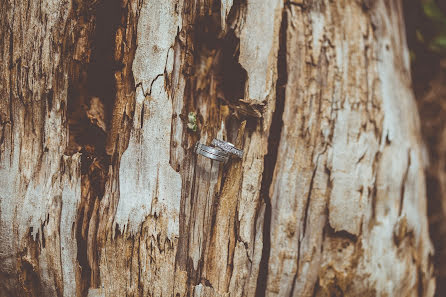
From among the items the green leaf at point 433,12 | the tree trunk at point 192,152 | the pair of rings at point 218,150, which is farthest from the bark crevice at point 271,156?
the green leaf at point 433,12

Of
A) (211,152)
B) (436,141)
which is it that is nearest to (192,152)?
(211,152)

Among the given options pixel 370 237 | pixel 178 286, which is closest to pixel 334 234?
pixel 370 237

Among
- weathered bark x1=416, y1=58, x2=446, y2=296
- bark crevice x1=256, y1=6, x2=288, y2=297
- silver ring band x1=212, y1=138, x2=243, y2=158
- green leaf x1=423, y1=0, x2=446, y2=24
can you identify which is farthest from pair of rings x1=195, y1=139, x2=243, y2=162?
green leaf x1=423, y1=0, x2=446, y2=24

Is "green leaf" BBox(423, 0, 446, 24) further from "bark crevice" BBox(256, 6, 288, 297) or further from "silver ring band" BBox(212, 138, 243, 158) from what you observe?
"silver ring band" BBox(212, 138, 243, 158)

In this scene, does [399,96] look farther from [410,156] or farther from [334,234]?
[334,234]

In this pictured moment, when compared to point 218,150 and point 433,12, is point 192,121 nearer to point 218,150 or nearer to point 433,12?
point 218,150

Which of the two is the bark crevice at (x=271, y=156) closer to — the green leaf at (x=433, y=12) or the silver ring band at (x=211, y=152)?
the silver ring band at (x=211, y=152)

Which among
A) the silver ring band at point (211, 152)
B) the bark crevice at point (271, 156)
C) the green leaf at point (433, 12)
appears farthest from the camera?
the green leaf at point (433, 12)
